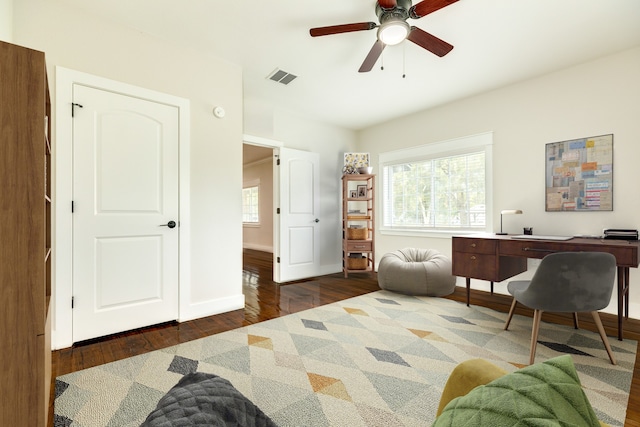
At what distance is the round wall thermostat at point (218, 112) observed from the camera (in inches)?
114


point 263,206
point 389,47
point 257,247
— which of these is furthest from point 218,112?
point 257,247

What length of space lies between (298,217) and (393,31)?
2.90 metres

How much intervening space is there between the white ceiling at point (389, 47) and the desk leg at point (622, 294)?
198 centimetres

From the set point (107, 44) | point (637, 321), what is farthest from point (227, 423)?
point (637, 321)

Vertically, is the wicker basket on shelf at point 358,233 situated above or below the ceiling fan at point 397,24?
below

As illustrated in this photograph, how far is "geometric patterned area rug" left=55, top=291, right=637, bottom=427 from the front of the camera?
1476mm

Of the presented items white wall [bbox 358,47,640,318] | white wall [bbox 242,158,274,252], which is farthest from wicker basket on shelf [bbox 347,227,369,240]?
white wall [bbox 242,158,274,252]

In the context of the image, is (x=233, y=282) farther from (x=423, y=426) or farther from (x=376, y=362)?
(x=423, y=426)

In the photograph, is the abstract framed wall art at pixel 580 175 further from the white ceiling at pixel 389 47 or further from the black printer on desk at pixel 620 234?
the white ceiling at pixel 389 47

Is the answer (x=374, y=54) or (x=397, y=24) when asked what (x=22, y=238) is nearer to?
(x=397, y=24)

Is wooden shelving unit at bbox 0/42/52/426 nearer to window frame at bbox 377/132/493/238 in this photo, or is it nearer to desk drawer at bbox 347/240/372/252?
desk drawer at bbox 347/240/372/252

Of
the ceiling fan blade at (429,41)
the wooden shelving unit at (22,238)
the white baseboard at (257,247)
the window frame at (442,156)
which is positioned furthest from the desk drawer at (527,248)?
the white baseboard at (257,247)

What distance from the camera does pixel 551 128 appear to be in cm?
320

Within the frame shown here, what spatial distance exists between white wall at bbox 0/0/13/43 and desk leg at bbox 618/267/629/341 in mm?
4413
